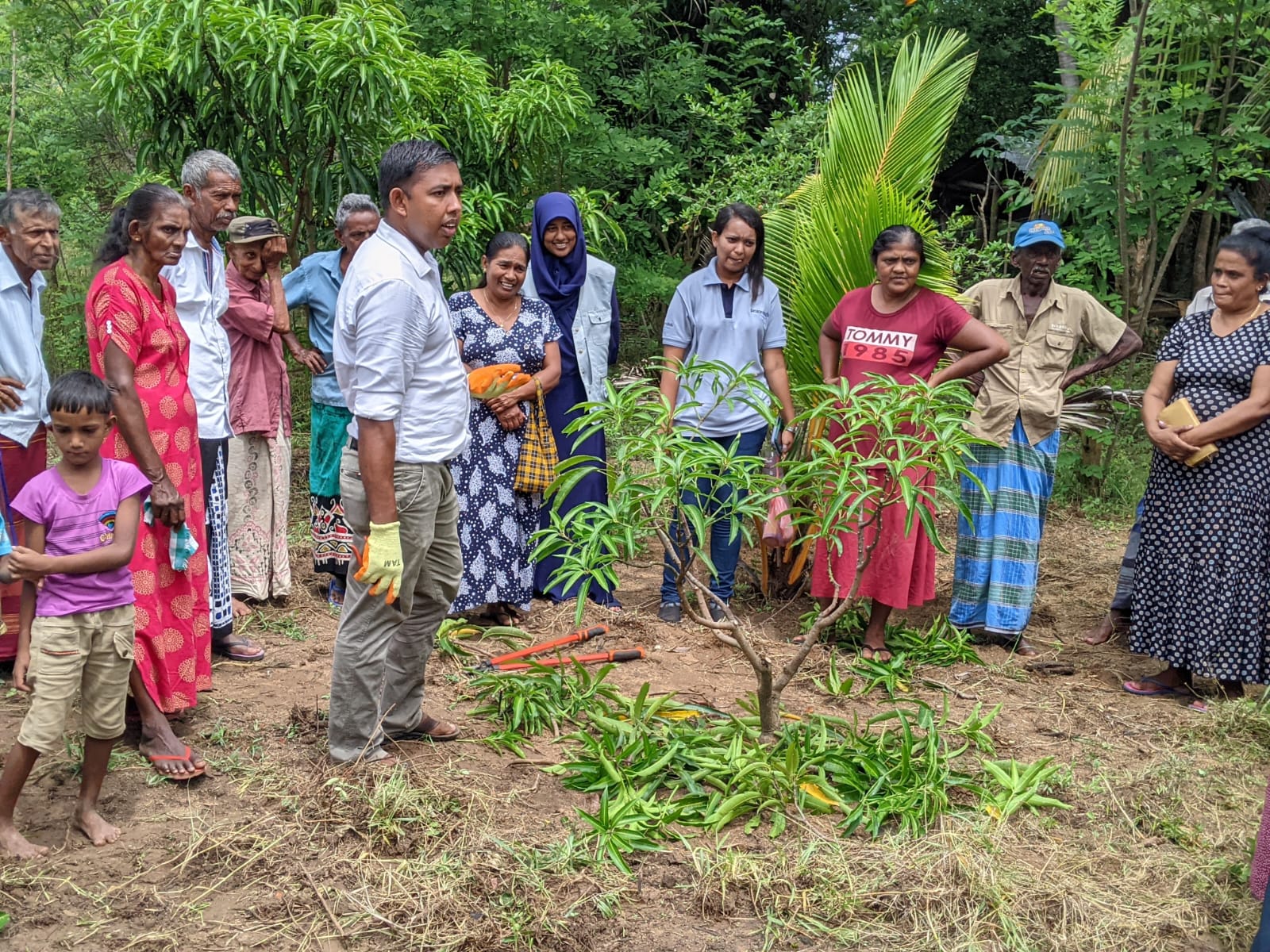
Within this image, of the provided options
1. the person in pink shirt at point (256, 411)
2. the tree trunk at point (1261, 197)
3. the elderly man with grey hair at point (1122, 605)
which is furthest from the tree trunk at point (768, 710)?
the tree trunk at point (1261, 197)

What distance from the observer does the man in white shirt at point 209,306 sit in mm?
4082

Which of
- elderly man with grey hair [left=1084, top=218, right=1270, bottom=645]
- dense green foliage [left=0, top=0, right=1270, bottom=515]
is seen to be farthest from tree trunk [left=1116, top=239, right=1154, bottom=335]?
elderly man with grey hair [left=1084, top=218, right=1270, bottom=645]

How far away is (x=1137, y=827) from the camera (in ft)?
11.3

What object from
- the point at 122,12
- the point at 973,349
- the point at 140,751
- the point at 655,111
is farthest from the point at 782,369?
the point at 655,111

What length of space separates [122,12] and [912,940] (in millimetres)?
6097

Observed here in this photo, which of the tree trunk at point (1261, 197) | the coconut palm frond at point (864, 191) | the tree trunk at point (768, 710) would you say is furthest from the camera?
the tree trunk at point (1261, 197)

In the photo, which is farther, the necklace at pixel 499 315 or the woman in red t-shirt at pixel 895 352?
the necklace at pixel 499 315

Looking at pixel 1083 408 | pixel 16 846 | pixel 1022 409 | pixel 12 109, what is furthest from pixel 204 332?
pixel 12 109

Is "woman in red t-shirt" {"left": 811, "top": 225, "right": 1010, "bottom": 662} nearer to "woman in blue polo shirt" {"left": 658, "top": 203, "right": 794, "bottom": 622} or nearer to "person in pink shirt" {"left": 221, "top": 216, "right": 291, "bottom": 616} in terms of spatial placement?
"woman in blue polo shirt" {"left": 658, "top": 203, "right": 794, "bottom": 622}

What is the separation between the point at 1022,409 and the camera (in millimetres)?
5012

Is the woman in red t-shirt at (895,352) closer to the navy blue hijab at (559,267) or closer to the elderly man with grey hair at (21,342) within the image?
the navy blue hijab at (559,267)

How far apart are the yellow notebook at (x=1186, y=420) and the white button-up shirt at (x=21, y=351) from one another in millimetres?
4275

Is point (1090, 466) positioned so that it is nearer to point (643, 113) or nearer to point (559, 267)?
point (559, 267)

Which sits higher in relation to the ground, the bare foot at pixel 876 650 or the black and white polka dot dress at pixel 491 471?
the black and white polka dot dress at pixel 491 471
